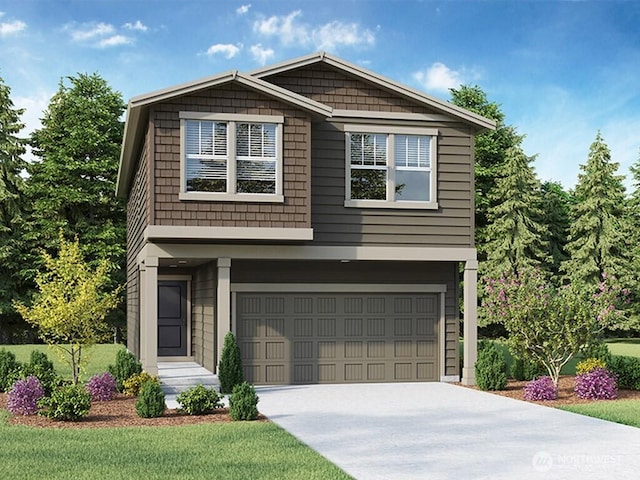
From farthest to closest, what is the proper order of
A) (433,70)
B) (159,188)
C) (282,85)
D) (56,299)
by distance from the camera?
(433,70) < (282,85) < (56,299) < (159,188)

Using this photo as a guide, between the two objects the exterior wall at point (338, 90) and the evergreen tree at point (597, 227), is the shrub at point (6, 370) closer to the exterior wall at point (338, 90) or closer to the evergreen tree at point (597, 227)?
the exterior wall at point (338, 90)

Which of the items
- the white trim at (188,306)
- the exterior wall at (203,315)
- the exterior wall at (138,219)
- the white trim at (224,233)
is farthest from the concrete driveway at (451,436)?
the white trim at (188,306)

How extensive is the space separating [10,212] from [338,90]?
23558mm

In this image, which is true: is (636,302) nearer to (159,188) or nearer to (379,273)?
(379,273)

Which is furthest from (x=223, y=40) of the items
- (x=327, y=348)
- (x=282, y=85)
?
(x=327, y=348)

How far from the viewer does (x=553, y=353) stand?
1653 centimetres

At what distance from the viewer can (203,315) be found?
69.8 feet

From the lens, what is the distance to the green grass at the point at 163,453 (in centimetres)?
887

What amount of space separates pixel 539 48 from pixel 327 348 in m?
20.2

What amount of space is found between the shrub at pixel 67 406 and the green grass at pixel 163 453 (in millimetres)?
737

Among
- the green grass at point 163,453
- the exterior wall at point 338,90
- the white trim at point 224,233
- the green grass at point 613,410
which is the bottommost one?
the green grass at point 613,410

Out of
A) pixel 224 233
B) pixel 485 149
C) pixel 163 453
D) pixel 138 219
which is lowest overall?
pixel 163 453

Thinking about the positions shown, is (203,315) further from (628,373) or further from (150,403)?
(628,373)

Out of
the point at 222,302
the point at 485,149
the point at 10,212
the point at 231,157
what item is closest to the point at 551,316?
the point at 222,302
